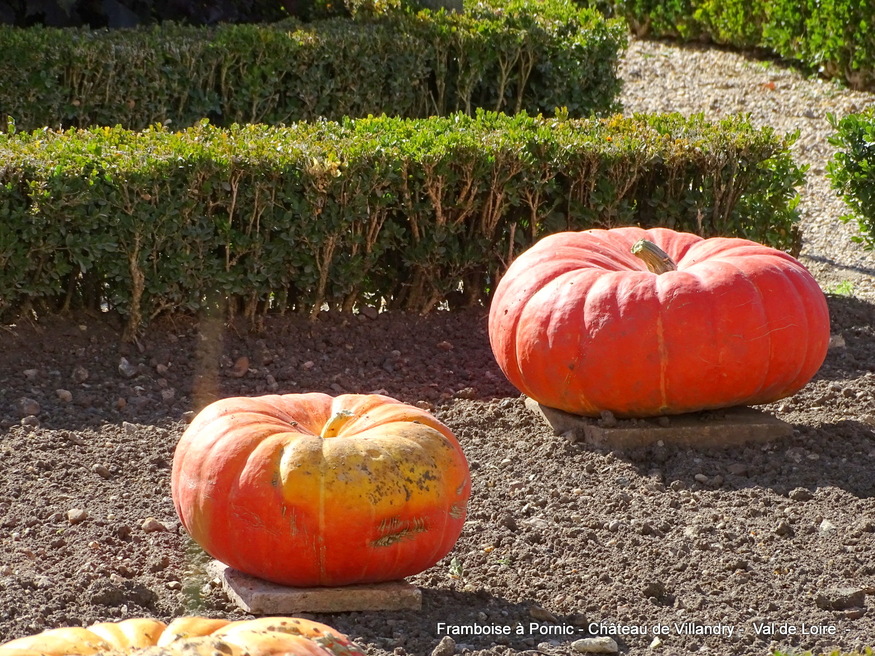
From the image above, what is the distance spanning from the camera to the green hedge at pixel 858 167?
22.7 ft

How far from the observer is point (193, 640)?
1995 mm

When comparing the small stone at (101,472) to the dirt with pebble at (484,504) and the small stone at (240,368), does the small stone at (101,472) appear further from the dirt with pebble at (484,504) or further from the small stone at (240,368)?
the small stone at (240,368)

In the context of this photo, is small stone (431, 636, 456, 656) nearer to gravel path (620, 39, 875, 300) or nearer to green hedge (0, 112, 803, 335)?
green hedge (0, 112, 803, 335)

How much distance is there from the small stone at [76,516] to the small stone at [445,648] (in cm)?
142

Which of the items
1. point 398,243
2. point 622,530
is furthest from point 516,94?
point 622,530

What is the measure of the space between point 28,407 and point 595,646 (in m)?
2.64

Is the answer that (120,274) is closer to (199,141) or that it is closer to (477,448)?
(199,141)

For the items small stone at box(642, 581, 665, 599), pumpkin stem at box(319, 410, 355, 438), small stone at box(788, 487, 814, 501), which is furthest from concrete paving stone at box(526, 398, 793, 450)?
pumpkin stem at box(319, 410, 355, 438)

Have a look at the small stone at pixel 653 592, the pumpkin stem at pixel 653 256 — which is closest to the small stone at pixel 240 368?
the pumpkin stem at pixel 653 256

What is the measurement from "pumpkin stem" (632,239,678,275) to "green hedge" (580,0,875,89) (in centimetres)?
766

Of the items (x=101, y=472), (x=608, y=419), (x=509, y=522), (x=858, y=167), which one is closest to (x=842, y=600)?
(x=509, y=522)

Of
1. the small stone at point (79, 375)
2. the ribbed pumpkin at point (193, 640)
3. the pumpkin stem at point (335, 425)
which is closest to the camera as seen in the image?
the ribbed pumpkin at point (193, 640)

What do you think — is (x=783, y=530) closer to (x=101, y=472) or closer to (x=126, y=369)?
(x=101, y=472)

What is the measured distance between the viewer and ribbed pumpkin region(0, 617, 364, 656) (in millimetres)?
1990
